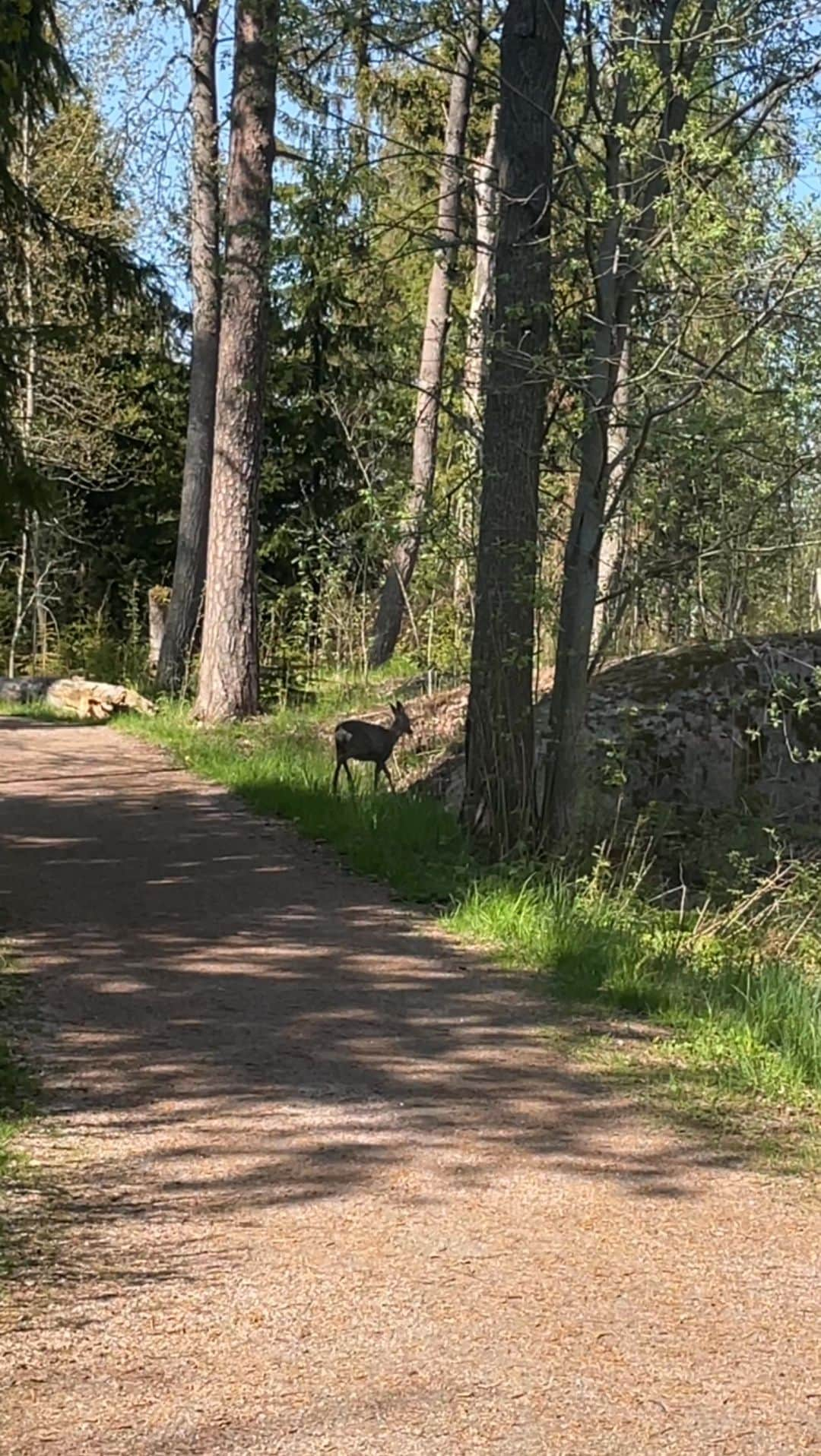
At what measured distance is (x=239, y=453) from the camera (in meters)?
17.0

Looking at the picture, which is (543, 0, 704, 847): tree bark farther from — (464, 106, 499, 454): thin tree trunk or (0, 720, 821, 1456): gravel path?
(0, 720, 821, 1456): gravel path

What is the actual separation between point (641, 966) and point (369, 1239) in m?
3.49

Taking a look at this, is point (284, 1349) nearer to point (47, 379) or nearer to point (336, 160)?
point (336, 160)

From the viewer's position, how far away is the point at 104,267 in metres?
10.7

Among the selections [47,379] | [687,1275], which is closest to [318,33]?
[687,1275]

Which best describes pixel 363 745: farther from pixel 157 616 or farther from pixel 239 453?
pixel 157 616

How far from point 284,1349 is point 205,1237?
0.76 meters

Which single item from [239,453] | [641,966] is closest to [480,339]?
[641,966]

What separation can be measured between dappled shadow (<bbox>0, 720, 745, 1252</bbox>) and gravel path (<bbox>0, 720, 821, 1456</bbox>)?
0.02 meters

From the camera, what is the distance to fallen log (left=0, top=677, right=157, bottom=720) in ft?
63.1

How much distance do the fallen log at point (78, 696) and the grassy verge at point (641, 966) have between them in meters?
7.04

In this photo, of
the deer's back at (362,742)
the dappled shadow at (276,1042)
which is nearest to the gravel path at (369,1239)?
the dappled shadow at (276,1042)

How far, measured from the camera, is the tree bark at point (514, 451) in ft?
33.3

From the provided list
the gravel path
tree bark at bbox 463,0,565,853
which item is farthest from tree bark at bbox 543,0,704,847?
the gravel path
